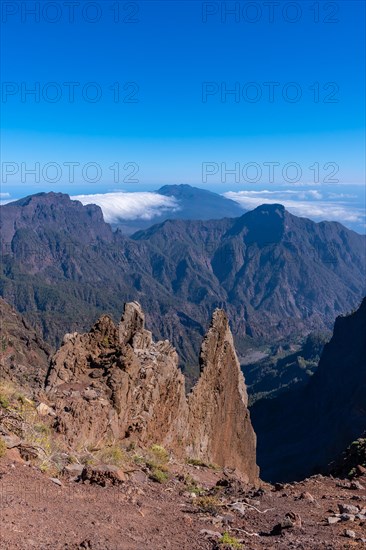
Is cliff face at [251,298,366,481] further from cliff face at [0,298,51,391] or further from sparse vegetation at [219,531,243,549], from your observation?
sparse vegetation at [219,531,243,549]

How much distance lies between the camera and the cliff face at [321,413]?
295ft

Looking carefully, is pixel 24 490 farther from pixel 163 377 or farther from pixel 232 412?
pixel 232 412

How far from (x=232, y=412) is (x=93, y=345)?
15.4 m

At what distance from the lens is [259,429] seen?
135000 mm

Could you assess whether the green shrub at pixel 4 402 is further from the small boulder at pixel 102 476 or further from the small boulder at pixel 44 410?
the small boulder at pixel 102 476

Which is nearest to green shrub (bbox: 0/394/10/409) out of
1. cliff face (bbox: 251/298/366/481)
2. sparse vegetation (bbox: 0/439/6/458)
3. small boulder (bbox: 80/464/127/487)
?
sparse vegetation (bbox: 0/439/6/458)

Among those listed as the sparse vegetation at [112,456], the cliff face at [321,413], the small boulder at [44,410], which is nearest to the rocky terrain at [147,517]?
the sparse vegetation at [112,456]

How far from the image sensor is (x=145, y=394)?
79.6ft

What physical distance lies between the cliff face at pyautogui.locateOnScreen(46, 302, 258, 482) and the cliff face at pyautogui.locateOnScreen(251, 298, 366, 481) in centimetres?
5043

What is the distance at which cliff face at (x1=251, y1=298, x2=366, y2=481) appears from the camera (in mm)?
89812

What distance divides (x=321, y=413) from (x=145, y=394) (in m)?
110

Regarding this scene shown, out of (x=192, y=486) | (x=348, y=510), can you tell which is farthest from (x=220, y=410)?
(x=348, y=510)

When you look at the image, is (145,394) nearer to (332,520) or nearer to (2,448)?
(2,448)

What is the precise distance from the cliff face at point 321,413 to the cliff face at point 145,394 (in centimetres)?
5043
